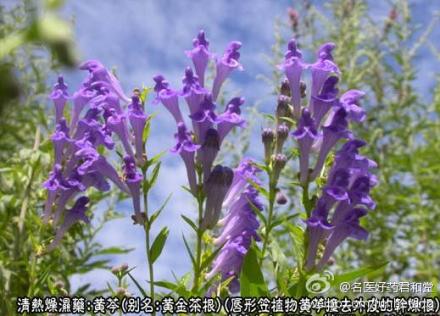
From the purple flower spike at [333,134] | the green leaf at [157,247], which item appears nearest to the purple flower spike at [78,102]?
the green leaf at [157,247]

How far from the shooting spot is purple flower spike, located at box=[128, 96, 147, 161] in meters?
1.66

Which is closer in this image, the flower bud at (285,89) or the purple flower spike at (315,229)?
the purple flower spike at (315,229)

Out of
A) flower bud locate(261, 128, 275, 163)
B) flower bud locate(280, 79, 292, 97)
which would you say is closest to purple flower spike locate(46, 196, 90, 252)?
flower bud locate(261, 128, 275, 163)

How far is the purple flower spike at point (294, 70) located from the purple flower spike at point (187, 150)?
32cm

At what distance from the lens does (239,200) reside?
1789 mm

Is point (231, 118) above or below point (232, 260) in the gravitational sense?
above

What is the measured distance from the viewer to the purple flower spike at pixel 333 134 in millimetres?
1542

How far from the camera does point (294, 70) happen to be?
170 centimetres

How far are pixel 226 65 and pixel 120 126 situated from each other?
1.18 ft

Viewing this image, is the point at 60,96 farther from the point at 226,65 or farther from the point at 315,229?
the point at 315,229

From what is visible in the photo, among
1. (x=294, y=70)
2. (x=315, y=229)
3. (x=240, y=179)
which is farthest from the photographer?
(x=240, y=179)

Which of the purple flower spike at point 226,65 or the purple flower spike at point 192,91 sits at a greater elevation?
the purple flower spike at point 226,65

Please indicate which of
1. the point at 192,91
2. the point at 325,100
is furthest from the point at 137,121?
the point at 325,100

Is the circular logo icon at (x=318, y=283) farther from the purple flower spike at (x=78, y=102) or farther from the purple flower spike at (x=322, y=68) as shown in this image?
the purple flower spike at (x=78, y=102)
